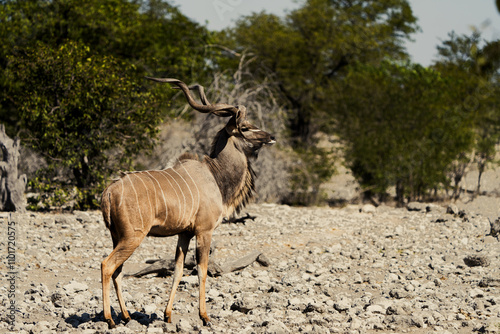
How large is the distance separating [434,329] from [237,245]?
4386 mm

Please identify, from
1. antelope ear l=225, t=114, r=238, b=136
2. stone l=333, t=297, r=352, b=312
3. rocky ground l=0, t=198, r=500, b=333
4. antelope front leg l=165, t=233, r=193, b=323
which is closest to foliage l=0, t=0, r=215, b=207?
rocky ground l=0, t=198, r=500, b=333

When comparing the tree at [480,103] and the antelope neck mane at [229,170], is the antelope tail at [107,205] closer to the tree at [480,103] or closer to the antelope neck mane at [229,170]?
the antelope neck mane at [229,170]

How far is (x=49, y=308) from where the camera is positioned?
19.5ft

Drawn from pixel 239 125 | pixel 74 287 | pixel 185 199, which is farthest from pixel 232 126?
pixel 74 287

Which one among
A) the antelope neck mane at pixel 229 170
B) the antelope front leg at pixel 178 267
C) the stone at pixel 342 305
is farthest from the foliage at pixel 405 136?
the antelope front leg at pixel 178 267

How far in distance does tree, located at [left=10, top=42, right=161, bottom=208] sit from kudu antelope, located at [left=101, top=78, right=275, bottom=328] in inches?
265

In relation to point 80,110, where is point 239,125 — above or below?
below

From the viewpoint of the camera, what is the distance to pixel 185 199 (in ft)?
17.7

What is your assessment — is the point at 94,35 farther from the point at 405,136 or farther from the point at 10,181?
the point at 405,136

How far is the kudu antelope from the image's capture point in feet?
16.5

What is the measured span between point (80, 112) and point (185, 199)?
787cm

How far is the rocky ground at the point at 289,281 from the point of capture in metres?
5.64

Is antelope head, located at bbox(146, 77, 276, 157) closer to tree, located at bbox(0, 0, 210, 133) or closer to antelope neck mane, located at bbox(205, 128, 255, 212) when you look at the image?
antelope neck mane, located at bbox(205, 128, 255, 212)

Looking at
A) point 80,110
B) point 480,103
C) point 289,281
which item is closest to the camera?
point 289,281
